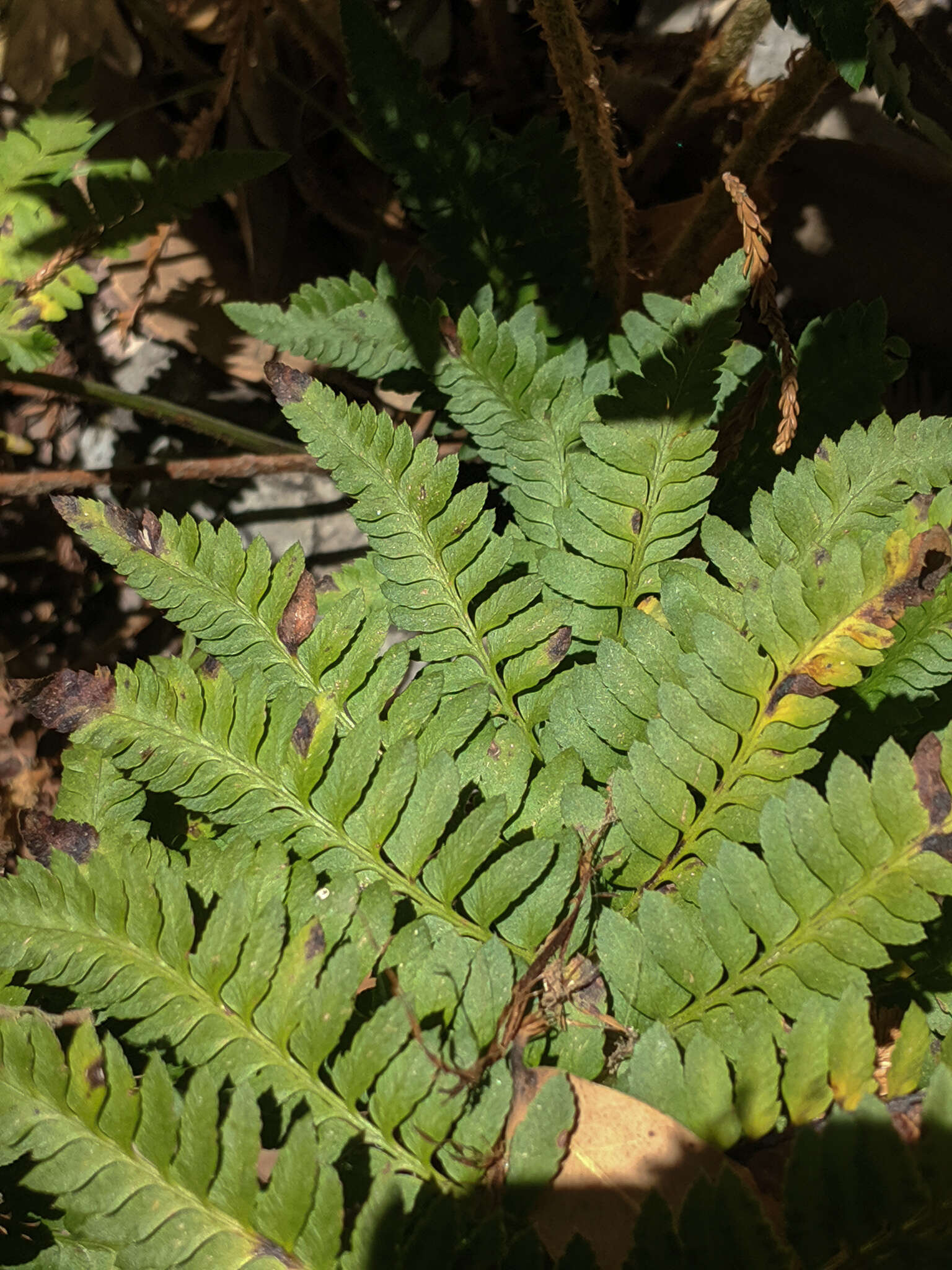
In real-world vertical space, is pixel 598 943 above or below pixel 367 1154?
above

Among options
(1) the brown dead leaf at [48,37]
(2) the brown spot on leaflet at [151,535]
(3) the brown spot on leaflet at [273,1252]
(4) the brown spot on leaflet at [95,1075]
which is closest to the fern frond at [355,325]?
(2) the brown spot on leaflet at [151,535]

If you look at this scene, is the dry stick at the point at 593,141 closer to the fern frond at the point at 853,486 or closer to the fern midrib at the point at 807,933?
the fern frond at the point at 853,486

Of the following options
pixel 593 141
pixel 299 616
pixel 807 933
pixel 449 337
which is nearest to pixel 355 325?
pixel 449 337

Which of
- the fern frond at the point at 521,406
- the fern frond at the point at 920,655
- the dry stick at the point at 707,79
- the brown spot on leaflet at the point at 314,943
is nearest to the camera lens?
the brown spot on leaflet at the point at 314,943

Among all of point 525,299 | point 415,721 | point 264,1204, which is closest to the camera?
point 264,1204

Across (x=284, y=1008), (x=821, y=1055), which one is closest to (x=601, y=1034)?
(x=821, y=1055)

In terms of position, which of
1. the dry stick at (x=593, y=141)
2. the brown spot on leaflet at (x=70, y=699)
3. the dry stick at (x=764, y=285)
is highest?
the dry stick at (x=593, y=141)

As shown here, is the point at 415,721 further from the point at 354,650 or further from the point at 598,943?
the point at 598,943

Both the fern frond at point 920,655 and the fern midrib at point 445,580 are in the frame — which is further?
the fern midrib at point 445,580

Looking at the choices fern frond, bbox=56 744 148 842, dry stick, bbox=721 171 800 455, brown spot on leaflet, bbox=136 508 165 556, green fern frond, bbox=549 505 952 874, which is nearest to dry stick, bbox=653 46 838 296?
dry stick, bbox=721 171 800 455
